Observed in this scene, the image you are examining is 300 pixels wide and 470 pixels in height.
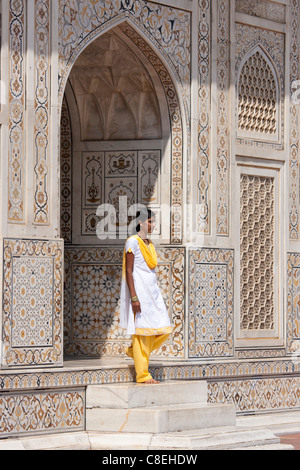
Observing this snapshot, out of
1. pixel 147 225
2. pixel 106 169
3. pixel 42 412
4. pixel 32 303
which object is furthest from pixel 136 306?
pixel 106 169

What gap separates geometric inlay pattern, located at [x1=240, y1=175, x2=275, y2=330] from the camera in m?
10.9

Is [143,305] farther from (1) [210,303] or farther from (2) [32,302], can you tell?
(1) [210,303]

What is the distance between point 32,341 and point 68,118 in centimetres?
269

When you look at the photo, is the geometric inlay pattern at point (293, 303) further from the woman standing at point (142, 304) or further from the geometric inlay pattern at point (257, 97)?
the woman standing at point (142, 304)

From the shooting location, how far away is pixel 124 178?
1065cm

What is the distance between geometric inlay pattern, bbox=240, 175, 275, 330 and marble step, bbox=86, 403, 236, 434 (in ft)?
5.39

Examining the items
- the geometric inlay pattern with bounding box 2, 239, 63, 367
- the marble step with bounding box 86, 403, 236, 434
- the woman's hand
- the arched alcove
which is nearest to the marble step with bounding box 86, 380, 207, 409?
the marble step with bounding box 86, 403, 236, 434

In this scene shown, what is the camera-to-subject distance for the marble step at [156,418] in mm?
8898

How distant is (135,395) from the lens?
909 centimetres

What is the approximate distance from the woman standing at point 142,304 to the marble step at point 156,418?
16.1 inches

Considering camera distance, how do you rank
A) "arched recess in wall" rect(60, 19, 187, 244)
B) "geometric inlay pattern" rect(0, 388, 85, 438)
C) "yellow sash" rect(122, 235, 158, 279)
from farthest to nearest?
"arched recess in wall" rect(60, 19, 187, 244) → "yellow sash" rect(122, 235, 158, 279) → "geometric inlay pattern" rect(0, 388, 85, 438)

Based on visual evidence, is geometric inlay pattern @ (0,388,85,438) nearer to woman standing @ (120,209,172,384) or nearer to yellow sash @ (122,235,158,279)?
woman standing @ (120,209,172,384)

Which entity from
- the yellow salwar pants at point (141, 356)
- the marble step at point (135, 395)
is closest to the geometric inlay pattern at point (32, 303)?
the marble step at point (135, 395)

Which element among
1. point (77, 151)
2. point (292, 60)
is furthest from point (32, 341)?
point (292, 60)
